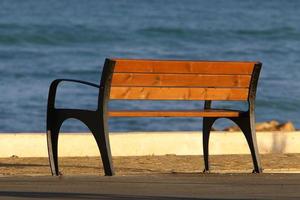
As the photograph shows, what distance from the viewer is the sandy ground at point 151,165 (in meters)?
7.82

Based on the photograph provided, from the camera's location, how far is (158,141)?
8883mm

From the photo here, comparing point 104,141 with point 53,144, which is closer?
point 104,141

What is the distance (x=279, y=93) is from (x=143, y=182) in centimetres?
1833

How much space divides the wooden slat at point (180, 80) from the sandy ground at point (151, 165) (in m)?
0.61

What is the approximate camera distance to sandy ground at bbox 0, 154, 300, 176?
25.6 feet

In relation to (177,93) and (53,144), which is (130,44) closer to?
(53,144)

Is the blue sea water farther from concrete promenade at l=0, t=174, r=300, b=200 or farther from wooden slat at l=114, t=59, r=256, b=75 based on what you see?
concrete promenade at l=0, t=174, r=300, b=200

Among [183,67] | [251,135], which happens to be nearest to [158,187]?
[183,67]

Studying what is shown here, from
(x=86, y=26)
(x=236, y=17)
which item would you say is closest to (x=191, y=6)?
(x=236, y=17)

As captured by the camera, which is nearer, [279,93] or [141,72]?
[141,72]

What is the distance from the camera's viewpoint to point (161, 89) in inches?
293

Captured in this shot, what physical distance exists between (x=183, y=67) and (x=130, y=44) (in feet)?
91.6

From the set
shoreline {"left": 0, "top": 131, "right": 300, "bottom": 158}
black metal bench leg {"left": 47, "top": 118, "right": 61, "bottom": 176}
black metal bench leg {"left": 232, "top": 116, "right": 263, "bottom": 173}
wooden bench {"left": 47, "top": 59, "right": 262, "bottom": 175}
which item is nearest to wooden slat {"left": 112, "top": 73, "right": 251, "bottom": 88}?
wooden bench {"left": 47, "top": 59, "right": 262, "bottom": 175}

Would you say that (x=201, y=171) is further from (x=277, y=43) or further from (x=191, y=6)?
(x=191, y=6)
